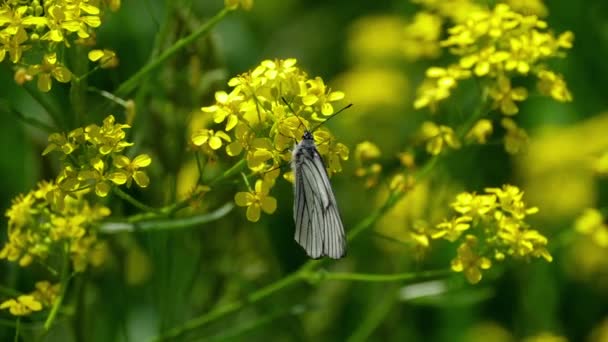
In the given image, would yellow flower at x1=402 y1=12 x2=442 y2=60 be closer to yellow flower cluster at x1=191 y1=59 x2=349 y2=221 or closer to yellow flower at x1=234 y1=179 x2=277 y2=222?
yellow flower cluster at x1=191 y1=59 x2=349 y2=221

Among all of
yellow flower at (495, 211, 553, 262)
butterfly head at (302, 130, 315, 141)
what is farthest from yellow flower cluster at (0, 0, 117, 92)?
yellow flower at (495, 211, 553, 262)

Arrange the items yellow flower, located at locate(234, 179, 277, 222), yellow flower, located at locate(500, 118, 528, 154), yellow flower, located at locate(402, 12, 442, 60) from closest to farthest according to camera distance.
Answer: yellow flower, located at locate(234, 179, 277, 222), yellow flower, located at locate(500, 118, 528, 154), yellow flower, located at locate(402, 12, 442, 60)

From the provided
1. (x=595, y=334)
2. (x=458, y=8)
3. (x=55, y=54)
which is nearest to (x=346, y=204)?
(x=595, y=334)

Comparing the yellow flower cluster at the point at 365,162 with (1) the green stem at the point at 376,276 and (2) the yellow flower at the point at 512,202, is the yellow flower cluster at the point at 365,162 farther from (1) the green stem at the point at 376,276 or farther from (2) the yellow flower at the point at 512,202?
(2) the yellow flower at the point at 512,202

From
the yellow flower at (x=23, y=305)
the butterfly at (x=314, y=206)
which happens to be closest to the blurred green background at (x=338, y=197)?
the yellow flower at (x=23, y=305)

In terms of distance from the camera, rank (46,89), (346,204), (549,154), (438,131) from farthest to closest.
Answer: (549,154) < (346,204) < (438,131) < (46,89)

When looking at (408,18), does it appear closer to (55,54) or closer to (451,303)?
(451,303)

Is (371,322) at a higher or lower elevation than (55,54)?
lower
